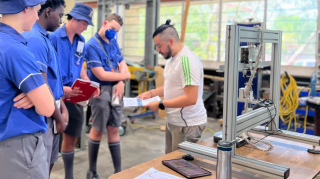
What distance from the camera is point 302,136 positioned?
6.57 ft

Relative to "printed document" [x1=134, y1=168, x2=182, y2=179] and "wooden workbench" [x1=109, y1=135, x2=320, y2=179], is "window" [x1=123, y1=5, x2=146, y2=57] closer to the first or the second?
"wooden workbench" [x1=109, y1=135, x2=320, y2=179]

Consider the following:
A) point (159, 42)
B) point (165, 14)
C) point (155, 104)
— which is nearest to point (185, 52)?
point (159, 42)

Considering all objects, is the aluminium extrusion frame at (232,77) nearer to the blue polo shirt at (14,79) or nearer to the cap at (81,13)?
the blue polo shirt at (14,79)

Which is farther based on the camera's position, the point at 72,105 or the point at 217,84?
the point at 217,84

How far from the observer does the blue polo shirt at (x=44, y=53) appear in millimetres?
1663

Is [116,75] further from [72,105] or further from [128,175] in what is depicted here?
[128,175]

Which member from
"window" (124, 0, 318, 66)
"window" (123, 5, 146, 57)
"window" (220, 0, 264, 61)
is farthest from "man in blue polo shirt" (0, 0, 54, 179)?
"window" (123, 5, 146, 57)

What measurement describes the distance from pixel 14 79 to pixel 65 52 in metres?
1.12

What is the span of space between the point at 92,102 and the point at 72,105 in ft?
1.09

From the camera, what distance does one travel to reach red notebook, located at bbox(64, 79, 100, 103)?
241 cm

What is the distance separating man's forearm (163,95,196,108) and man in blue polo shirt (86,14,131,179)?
949 millimetres

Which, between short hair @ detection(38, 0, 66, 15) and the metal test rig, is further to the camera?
short hair @ detection(38, 0, 66, 15)

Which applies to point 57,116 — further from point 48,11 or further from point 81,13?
point 81,13

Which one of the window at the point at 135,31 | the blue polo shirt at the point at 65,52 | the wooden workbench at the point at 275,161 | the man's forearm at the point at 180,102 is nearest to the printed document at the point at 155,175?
the wooden workbench at the point at 275,161
